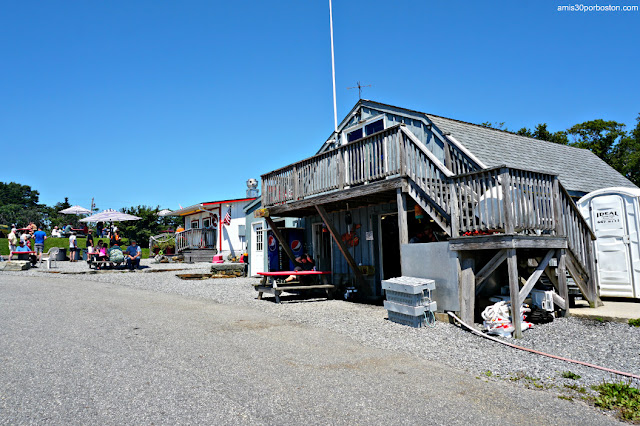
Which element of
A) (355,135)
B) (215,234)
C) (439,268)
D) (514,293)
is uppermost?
(355,135)

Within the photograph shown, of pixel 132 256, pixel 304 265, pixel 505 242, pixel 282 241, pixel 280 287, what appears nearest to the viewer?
pixel 505 242

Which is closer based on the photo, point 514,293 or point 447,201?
point 514,293

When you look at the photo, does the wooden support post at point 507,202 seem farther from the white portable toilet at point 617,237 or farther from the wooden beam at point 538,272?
the white portable toilet at point 617,237

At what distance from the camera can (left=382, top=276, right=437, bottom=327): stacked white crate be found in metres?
7.45

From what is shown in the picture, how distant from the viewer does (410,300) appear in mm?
7566

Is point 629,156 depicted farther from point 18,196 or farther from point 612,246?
point 18,196

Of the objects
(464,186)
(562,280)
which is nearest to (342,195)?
(464,186)

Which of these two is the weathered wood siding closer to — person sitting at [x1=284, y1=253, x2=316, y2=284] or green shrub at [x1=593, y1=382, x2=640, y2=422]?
person sitting at [x1=284, y1=253, x2=316, y2=284]

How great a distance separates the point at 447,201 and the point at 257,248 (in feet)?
34.4

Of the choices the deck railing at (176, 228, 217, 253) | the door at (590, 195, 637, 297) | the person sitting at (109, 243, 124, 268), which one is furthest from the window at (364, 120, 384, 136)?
the deck railing at (176, 228, 217, 253)

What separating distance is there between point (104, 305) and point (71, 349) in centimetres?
396

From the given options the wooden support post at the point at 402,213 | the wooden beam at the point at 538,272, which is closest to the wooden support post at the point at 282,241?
the wooden support post at the point at 402,213

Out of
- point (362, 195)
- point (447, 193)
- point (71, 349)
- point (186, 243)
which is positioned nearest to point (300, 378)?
point (71, 349)

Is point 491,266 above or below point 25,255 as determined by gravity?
below
